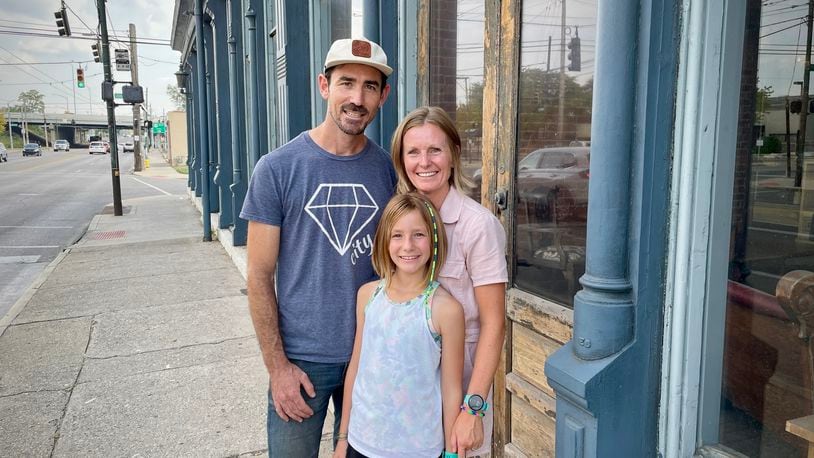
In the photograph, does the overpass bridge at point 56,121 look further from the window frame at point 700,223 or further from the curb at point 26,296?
the window frame at point 700,223

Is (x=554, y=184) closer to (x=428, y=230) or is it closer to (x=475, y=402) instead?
(x=428, y=230)

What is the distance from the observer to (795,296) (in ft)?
5.36

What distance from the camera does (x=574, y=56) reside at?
2486 mm

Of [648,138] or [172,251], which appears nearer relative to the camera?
[648,138]

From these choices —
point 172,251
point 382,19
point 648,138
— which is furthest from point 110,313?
point 648,138

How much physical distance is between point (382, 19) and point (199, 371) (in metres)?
2.89

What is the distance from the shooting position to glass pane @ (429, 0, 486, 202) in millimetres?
3135

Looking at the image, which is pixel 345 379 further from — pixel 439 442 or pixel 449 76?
pixel 449 76

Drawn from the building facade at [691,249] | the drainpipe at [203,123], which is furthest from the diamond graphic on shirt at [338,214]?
the drainpipe at [203,123]

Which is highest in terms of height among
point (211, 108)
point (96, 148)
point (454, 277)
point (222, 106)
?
point (211, 108)

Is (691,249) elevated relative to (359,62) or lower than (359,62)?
lower

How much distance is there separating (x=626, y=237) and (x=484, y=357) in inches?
21.5


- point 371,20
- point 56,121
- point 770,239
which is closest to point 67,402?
point 371,20

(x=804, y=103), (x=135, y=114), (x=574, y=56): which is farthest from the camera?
(x=135, y=114)
